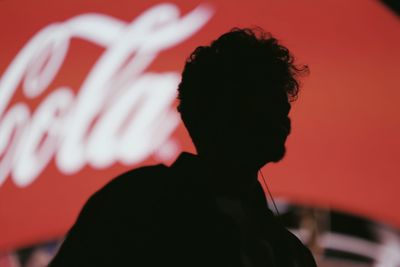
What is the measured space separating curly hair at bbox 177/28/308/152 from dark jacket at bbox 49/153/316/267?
0.10m

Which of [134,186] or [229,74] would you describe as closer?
[134,186]

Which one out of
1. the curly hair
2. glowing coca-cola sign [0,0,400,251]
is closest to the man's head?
the curly hair

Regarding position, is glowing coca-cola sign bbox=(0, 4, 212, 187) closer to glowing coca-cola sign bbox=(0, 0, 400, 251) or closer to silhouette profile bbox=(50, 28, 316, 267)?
glowing coca-cola sign bbox=(0, 0, 400, 251)

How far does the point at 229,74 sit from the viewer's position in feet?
3.25

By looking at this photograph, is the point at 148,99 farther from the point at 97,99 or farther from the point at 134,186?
the point at 134,186

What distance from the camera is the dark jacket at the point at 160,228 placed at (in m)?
0.85

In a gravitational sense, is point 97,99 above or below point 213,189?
above

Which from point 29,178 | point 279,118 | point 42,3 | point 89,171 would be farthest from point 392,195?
point 279,118

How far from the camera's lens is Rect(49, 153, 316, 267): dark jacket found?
848 millimetres

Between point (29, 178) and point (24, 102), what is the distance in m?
0.33

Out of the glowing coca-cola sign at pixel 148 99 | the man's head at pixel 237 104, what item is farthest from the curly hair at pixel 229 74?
the glowing coca-cola sign at pixel 148 99

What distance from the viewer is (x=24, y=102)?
2.80 m

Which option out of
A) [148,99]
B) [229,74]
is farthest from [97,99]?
[229,74]

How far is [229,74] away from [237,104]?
0.16 ft
